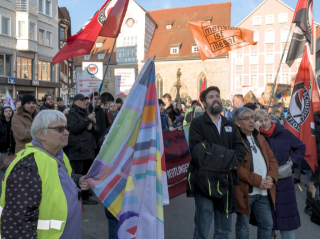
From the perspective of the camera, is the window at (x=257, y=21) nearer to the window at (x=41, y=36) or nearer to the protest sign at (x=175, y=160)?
the window at (x=41, y=36)

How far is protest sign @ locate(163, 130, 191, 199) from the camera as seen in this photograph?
16.5ft

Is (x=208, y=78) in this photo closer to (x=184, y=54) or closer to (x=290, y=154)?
(x=184, y=54)

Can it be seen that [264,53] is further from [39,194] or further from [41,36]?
[39,194]

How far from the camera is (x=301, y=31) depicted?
5426 mm

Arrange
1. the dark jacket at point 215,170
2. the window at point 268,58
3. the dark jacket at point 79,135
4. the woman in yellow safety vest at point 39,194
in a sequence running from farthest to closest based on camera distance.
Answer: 1. the window at point 268,58
2. the dark jacket at point 79,135
3. the dark jacket at point 215,170
4. the woman in yellow safety vest at point 39,194

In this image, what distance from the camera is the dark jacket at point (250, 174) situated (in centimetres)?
336

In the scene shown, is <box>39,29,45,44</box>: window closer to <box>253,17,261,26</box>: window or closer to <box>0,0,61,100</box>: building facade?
<box>0,0,61,100</box>: building facade

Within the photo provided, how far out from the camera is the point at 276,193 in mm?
3611

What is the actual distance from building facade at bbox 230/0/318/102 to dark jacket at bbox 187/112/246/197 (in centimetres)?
3293

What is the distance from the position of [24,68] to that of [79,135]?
78.5 feet

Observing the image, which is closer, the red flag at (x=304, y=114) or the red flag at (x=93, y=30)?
the red flag at (x=304, y=114)

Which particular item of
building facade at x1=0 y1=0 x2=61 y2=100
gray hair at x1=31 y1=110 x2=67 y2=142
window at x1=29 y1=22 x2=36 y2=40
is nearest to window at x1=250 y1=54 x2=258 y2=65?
building facade at x1=0 y1=0 x2=61 y2=100

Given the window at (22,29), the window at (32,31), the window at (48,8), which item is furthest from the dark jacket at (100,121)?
the window at (48,8)

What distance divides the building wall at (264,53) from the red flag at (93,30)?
3250 centimetres
